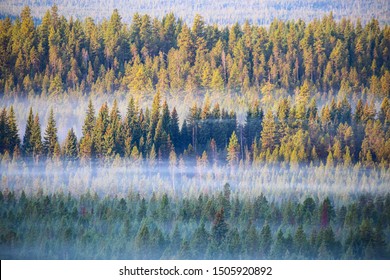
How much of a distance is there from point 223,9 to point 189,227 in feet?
7.60

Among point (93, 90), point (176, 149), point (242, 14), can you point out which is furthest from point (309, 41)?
point (93, 90)

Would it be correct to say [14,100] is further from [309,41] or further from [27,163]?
[309,41]

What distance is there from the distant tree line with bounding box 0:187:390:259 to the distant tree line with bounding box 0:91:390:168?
42cm

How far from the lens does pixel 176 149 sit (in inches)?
277

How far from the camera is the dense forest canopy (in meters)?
7.04

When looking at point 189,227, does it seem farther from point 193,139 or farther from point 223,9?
point 223,9

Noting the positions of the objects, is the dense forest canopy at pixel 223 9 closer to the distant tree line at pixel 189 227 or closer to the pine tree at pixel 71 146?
the pine tree at pixel 71 146

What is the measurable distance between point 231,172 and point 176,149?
2.03ft

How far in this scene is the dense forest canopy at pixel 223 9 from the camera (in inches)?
277

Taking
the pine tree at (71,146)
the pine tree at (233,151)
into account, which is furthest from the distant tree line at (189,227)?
the pine tree at (71,146)

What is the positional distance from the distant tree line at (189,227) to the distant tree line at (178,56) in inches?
46.6

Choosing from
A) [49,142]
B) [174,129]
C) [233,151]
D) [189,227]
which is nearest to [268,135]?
[233,151]

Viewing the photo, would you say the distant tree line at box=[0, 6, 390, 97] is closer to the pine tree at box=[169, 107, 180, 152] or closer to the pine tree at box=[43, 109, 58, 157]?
the pine tree at box=[169, 107, 180, 152]

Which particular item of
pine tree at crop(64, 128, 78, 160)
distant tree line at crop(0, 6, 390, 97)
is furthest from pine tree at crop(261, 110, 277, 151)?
pine tree at crop(64, 128, 78, 160)
